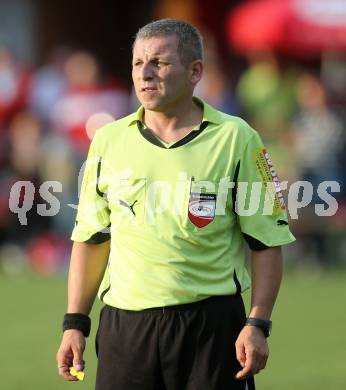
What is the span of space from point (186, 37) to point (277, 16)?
38.6 ft

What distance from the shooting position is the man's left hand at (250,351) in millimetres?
4836

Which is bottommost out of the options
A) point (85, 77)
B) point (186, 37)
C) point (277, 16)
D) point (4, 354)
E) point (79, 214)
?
point (4, 354)

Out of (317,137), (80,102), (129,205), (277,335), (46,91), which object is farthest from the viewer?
(46,91)

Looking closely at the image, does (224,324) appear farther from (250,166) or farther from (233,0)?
(233,0)

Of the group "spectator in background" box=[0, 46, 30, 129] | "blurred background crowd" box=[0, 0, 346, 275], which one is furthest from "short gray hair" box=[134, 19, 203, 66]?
"spectator in background" box=[0, 46, 30, 129]

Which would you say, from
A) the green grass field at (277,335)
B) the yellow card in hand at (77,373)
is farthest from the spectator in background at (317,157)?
the yellow card in hand at (77,373)

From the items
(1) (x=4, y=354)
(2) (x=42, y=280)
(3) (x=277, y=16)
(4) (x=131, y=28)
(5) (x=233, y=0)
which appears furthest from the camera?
(4) (x=131, y=28)

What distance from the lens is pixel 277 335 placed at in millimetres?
10836

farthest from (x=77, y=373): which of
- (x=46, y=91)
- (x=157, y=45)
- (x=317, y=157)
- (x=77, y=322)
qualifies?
(x=46, y=91)

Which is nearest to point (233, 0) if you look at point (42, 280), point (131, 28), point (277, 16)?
point (131, 28)

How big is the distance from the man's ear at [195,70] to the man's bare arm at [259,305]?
2.36ft

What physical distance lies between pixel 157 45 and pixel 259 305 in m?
1.08

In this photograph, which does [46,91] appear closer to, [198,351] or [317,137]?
[317,137]

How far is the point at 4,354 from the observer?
10047 millimetres
